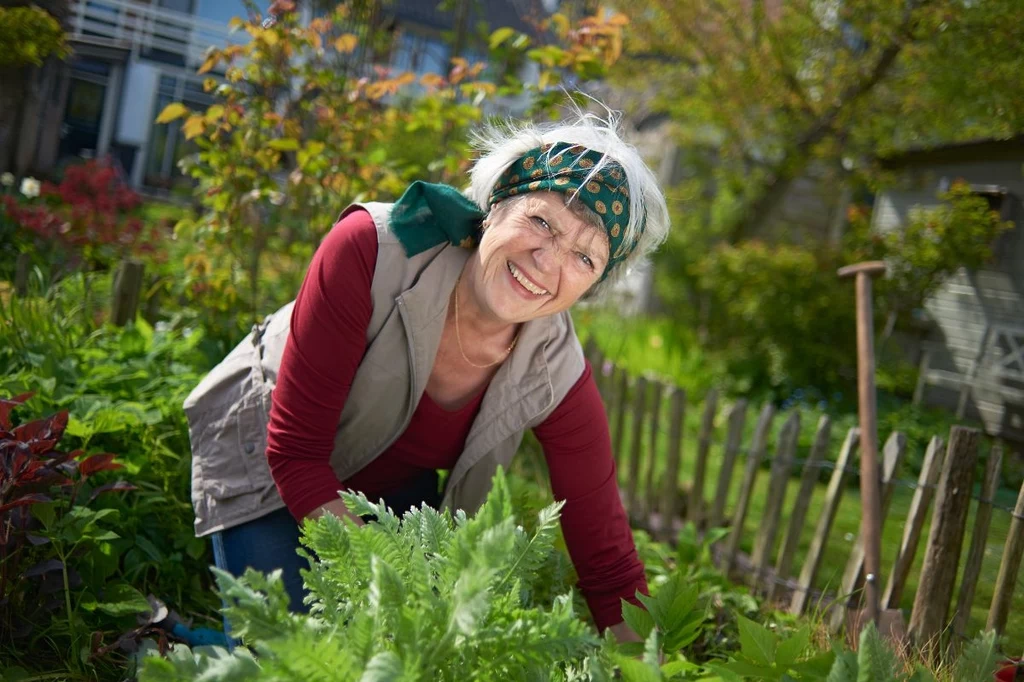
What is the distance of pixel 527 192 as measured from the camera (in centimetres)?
193

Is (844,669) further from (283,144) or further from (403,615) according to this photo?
(283,144)

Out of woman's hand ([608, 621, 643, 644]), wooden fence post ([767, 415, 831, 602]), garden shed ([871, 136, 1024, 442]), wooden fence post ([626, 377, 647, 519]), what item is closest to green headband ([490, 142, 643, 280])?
woman's hand ([608, 621, 643, 644])

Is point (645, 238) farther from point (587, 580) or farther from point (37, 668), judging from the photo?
point (37, 668)

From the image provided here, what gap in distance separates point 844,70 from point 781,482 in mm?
3458

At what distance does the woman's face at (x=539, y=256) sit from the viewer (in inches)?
74.1

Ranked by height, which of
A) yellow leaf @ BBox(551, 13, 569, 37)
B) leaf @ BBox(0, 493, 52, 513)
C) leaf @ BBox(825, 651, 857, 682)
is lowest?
leaf @ BBox(0, 493, 52, 513)

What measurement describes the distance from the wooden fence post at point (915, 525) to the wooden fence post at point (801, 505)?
0.66 meters

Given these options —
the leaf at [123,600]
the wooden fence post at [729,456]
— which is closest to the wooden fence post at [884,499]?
the wooden fence post at [729,456]

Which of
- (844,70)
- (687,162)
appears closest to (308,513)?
(844,70)

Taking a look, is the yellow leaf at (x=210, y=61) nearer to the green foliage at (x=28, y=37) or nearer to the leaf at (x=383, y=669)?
the green foliage at (x=28, y=37)

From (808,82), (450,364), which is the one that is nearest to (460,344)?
(450,364)

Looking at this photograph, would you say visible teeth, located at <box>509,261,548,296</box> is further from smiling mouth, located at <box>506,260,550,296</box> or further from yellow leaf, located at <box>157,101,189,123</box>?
yellow leaf, located at <box>157,101,189,123</box>

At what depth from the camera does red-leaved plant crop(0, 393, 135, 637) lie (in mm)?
1688

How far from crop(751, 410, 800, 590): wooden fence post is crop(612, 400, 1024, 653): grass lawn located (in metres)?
0.24
